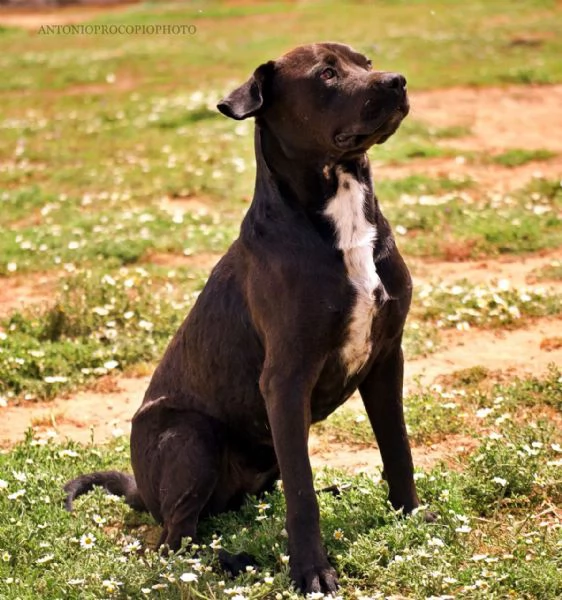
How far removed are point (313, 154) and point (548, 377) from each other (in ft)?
8.08

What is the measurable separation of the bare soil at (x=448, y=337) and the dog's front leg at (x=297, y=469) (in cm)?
135

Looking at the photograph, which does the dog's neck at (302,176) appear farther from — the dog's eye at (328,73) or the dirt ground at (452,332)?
the dirt ground at (452,332)

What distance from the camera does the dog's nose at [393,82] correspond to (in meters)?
3.74

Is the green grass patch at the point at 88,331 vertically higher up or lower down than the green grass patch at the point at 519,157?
lower down

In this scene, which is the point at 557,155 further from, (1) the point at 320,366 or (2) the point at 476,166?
(1) the point at 320,366

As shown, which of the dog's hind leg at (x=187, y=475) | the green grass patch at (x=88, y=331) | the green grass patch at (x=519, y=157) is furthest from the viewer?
the green grass patch at (x=519, y=157)

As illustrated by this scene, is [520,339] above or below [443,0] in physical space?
below

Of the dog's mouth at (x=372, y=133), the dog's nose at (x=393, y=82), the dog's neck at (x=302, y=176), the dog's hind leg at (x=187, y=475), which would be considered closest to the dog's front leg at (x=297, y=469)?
the dog's hind leg at (x=187, y=475)

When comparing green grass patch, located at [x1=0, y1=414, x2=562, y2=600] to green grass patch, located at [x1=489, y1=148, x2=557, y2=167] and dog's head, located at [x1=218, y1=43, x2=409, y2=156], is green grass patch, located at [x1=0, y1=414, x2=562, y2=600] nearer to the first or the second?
dog's head, located at [x1=218, y1=43, x2=409, y2=156]

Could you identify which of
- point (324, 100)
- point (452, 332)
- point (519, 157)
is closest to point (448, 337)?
point (452, 332)

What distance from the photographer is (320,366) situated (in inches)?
156

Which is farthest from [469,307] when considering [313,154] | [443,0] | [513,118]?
[443,0]

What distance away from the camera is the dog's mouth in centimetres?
379

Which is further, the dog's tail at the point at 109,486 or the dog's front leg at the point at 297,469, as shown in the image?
the dog's tail at the point at 109,486
